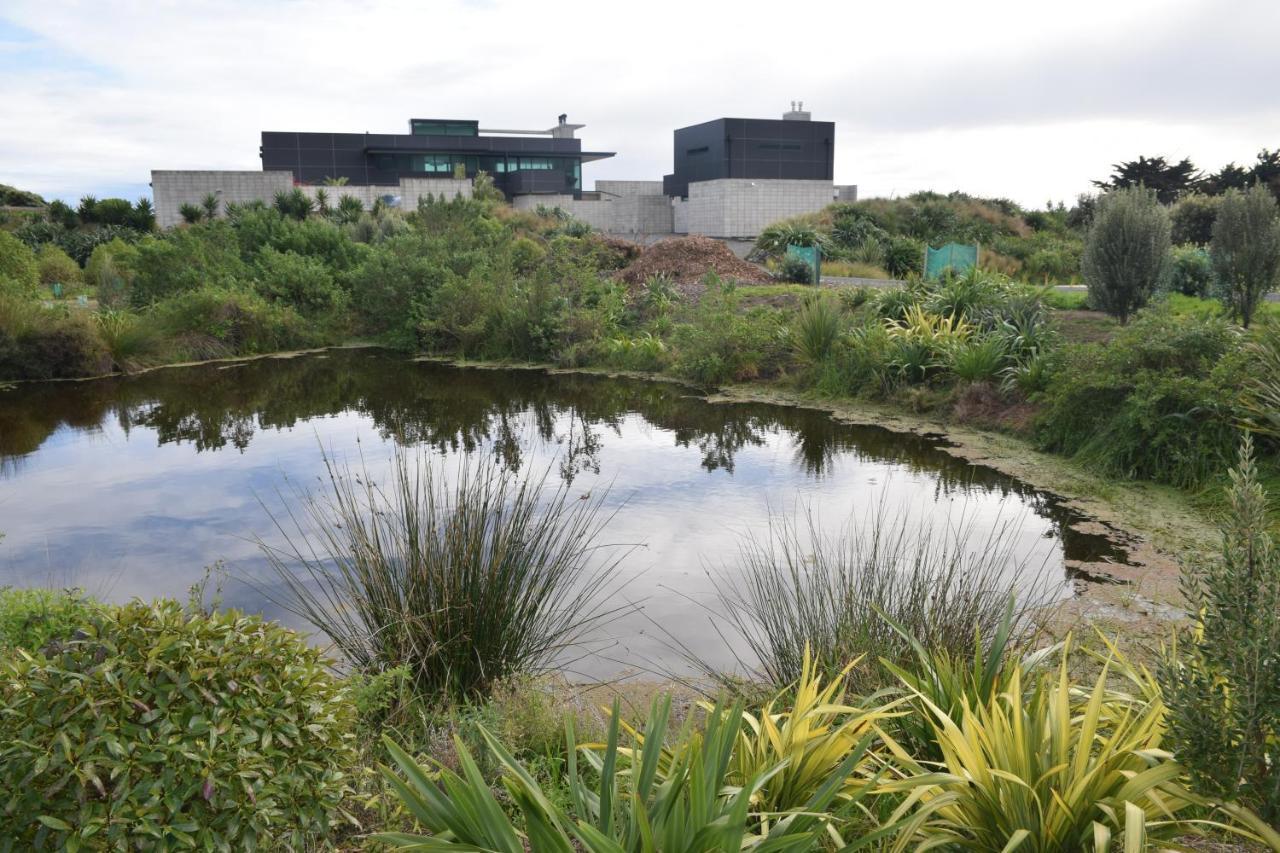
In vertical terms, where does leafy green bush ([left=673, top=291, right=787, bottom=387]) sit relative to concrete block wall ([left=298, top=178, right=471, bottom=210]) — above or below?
below

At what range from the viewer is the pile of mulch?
58.2 feet

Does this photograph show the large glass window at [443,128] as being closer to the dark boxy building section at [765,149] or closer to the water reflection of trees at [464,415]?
the dark boxy building section at [765,149]

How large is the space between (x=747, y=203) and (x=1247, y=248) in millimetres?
23764

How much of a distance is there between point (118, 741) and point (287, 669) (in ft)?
1.27

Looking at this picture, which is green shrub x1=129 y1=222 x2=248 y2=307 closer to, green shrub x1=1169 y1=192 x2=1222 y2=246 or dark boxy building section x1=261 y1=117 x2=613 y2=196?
green shrub x1=1169 y1=192 x2=1222 y2=246

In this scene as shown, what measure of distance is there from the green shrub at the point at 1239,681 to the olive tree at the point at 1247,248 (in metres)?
10.1

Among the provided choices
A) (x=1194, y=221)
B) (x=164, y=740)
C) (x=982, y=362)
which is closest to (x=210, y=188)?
(x=1194, y=221)

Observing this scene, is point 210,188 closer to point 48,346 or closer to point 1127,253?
point 48,346

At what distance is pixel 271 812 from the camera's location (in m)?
2.14

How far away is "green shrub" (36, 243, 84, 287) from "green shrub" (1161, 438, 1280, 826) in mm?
25414

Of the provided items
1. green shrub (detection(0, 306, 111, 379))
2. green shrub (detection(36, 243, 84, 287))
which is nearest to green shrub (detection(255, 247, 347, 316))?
green shrub (detection(0, 306, 111, 379))

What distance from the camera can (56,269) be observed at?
920 inches

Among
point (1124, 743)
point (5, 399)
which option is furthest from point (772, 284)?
point (1124, 743)

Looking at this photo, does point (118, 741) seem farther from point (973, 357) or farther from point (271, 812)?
point (973, 357)
